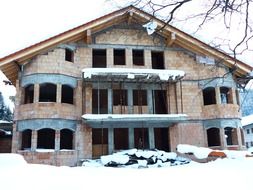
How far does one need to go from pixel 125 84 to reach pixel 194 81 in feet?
17.3

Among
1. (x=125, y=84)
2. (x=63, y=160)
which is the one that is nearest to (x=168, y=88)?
(x=125, y=84)

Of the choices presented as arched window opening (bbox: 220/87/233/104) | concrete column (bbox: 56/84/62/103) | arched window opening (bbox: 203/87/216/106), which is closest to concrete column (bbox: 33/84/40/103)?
concrete column (bbox: 56/84/62/103)

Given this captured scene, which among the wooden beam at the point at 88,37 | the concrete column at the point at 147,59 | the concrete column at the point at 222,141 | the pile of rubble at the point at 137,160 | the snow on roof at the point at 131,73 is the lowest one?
the pile of rubble at the point at 137,160

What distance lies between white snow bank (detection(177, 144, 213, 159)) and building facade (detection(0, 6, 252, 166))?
5.22ft

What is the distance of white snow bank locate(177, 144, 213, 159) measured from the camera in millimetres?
15627

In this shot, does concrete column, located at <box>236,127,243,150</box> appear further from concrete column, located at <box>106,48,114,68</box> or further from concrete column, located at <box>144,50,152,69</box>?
concrete column, located at <box>106,48,114,68</box>

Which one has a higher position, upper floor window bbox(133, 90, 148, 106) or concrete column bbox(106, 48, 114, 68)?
concrete column bbox(106, 48, 114, 68)

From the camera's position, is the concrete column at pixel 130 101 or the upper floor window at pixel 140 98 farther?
the upper floor window at pixel 140 98

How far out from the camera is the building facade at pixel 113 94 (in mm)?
17359

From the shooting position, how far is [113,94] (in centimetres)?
1994

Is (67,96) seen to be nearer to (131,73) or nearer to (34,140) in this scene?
(34,140)

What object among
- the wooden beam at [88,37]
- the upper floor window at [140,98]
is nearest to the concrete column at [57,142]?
the upper floor window at [140,98]

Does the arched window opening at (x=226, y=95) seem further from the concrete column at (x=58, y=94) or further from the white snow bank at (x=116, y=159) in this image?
Answer: the concrete column at (x=58, y=94)

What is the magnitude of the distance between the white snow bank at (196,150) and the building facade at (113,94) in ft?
5.22
